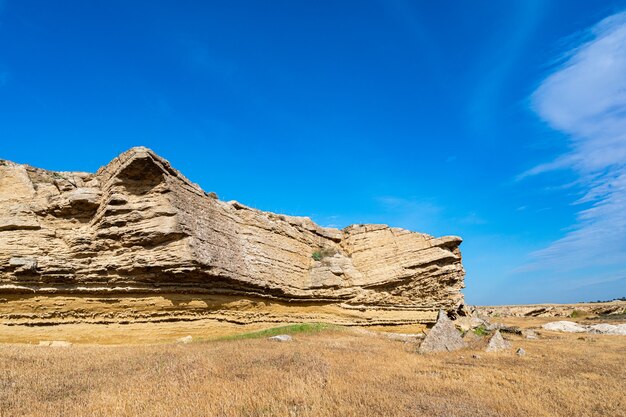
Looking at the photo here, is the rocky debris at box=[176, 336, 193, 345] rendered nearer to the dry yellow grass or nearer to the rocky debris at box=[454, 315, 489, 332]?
the dry yellow grass

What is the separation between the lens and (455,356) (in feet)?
52.9

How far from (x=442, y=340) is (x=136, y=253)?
52.0 feet

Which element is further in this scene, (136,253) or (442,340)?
(136,253)

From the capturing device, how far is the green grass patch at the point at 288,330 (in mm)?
20562

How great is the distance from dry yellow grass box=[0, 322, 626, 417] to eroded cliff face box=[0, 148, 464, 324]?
3.76 meters

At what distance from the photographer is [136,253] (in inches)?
727

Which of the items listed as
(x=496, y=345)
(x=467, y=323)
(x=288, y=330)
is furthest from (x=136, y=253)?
(x=467, y=323)

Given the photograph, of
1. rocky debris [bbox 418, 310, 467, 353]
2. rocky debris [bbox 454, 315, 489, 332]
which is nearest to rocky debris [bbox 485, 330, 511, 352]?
rocky debris [bbox 418, 310, 467, 353]

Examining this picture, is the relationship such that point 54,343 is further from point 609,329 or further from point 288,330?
point 609,329

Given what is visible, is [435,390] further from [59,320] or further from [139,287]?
[59,320]

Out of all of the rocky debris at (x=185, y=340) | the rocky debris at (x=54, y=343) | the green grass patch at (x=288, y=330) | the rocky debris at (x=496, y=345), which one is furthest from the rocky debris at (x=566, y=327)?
the rocky debris at (x=54, y=343)

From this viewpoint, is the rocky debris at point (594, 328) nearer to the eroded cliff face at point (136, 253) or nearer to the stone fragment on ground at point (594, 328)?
the stone fragment on ground at point (594, 328)

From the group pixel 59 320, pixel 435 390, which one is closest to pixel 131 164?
pixel 59 320

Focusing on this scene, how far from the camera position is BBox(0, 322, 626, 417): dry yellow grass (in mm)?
7207
